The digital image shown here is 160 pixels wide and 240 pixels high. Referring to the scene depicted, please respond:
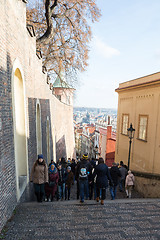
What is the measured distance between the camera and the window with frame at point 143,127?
1156cm

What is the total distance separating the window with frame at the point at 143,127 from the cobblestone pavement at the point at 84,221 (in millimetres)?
6754

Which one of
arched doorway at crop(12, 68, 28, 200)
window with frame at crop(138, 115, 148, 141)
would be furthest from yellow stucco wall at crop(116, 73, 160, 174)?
arched doorway at crop(12, 68, 28, 200)

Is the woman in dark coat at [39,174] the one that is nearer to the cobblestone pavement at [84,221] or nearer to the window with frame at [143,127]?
the cobblestone pavement at [84,221]

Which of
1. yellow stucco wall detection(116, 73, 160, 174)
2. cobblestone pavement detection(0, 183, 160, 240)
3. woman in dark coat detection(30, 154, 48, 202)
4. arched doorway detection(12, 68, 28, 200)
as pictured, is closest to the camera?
cobblestone pavement detection(0, 183, 160, 240)

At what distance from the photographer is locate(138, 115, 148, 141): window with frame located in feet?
37.9

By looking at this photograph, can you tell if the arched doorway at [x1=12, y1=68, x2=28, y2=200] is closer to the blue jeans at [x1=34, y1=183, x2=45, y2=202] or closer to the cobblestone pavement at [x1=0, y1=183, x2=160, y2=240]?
the blue jeans at [x1=34, y1=183, x2=45, y2=202]

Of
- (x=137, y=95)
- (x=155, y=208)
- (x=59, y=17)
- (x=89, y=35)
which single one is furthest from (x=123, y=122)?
(x=155, y=208)

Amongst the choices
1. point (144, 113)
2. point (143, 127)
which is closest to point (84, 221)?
point (143, 127)

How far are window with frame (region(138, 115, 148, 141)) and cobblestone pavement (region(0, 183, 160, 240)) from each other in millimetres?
6754

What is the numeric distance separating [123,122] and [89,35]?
7.44 metres

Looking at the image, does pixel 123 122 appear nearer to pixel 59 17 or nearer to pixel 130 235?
pixel 59 17

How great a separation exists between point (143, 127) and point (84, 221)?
29.1 ft

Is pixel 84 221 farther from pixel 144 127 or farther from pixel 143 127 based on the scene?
pixel 143 127

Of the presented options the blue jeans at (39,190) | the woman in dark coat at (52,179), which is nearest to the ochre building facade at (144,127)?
the woman in dark coat at (52,179)
